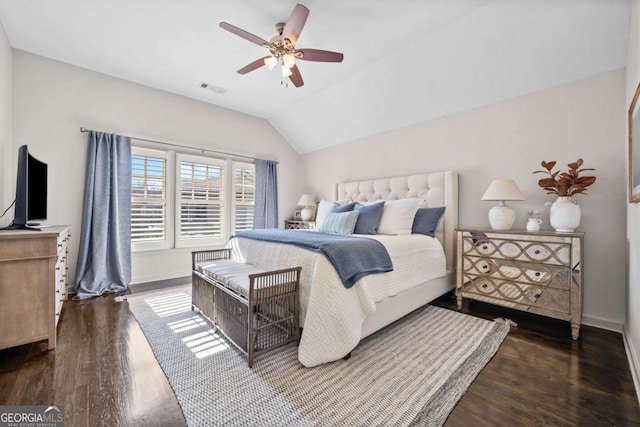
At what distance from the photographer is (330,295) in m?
1.81

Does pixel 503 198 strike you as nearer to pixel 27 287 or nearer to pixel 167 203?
pixel 27 287

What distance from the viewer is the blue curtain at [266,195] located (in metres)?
4.98

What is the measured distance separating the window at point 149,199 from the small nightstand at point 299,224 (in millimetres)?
2132

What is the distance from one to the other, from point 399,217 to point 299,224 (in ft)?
7.73

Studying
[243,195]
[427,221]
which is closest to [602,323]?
[427,221]

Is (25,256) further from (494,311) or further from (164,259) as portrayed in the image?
(494,311)

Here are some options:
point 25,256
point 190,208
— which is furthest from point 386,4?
point 190,208

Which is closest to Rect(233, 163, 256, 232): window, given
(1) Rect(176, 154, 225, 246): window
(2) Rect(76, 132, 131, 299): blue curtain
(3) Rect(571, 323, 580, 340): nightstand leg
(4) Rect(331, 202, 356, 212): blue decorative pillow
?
(1) Rect(176, 154, 225, 246): window

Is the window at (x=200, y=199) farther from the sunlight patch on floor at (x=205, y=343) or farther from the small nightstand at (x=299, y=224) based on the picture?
the sunlight patch on floor at (x=205, y=343)

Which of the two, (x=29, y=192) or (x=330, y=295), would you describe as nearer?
(x=330, y=295)

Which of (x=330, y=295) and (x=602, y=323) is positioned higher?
(x=330, y=295)

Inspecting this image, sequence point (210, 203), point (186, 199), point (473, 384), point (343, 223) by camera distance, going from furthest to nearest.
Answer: point (210, 203)
point (186, 199)
point (343, 223)
point (473, 384)

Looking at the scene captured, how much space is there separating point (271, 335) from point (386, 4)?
2.87 m

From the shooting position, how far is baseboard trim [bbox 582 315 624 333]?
2320 mm
